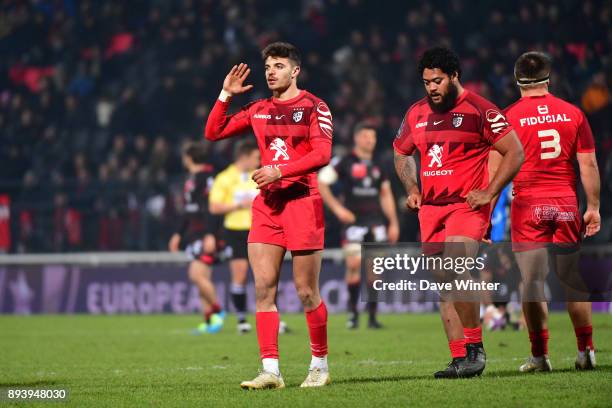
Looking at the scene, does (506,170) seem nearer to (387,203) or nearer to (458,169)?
(458,169)

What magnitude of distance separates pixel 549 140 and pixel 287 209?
2.00m

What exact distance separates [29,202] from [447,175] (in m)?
13.8

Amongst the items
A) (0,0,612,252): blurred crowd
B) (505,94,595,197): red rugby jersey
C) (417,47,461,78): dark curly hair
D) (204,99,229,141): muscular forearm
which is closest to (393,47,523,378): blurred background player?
(417,47,461,78): dark curly hair

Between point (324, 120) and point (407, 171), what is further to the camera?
point (407, 171)

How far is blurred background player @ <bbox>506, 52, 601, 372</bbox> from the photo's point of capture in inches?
314

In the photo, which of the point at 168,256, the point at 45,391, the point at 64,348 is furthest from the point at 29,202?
the point at 45,391

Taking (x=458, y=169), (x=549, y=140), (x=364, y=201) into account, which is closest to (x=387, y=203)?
(x=364, y=201)

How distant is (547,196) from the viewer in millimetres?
7996

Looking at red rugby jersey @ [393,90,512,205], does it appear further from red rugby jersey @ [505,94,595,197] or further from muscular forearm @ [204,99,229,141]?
muscular forearm @ [204,99,229,141]

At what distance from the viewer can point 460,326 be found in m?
7.62

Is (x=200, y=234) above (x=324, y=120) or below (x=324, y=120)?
below

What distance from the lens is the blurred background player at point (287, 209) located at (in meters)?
7.32

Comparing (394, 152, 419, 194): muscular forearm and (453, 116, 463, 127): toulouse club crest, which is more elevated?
(453, 116, 463, 127): toulouse club crest

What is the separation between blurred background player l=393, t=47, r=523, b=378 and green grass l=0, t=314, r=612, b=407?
1.23 feet
